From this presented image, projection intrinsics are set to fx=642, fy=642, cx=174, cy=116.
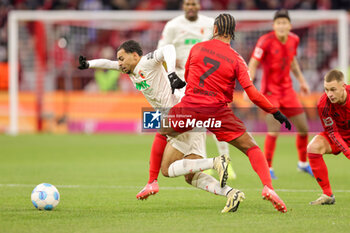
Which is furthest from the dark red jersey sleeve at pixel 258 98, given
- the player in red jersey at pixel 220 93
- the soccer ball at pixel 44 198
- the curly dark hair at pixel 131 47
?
the soccer ball at pixel 44 198

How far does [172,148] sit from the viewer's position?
6.79 metres

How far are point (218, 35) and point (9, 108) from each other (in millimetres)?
14278

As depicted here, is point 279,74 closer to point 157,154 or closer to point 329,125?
point 329,125

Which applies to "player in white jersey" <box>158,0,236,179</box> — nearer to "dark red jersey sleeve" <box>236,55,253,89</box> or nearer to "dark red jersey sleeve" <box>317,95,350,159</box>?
"dark red jersey sleeve" <box>317,95,350,159</box>

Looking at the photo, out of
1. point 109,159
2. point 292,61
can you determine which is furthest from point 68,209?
point 109,159

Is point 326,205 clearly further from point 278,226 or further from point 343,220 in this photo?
point 278,226

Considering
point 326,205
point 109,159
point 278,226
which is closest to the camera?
point 278,226

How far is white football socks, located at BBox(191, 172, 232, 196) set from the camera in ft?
21.0

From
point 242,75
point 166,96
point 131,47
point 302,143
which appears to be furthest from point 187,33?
point 242,75

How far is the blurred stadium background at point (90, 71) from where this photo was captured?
18766 mm

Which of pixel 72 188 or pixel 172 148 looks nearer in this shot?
pixel 172 148

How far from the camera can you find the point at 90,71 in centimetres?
1977

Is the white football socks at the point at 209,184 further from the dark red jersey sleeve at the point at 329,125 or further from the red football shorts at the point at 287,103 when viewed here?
the red football shorts at the point at 287,103

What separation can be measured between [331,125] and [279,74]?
10.9 feet
